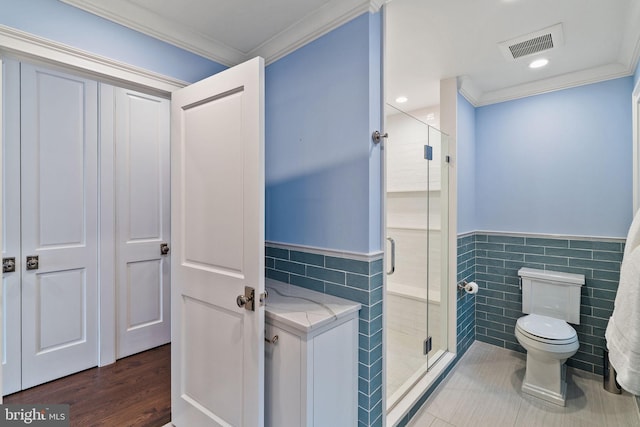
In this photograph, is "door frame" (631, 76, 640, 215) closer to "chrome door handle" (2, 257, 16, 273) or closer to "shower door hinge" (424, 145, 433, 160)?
"shower door hinge" (424, 145, 433, 160)

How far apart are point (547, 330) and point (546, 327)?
0.17ft

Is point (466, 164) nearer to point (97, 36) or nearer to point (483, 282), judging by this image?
point (483, 282)

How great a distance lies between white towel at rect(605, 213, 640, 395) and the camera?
1232 millimetres

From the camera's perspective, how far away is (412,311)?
2.39m

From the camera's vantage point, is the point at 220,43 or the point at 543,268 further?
the point at 543,268

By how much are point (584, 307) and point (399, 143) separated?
2003 mm

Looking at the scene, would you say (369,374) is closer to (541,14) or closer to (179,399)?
(179,399)

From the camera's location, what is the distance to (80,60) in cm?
149

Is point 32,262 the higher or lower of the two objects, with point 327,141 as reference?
lower

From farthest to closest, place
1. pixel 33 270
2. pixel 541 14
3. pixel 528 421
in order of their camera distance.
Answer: pixel 33 270 → pixel 528 421 → pixel 541 14

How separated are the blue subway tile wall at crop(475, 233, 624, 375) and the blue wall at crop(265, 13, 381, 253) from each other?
6.06 ft

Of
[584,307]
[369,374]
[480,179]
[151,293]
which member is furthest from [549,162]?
[151,293]

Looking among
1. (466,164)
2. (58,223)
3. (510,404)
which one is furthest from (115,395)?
(466,164)

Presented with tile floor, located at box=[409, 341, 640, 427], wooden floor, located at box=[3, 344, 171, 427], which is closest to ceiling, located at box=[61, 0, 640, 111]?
tile floor, located at box=[409, 341, 640, 427]
